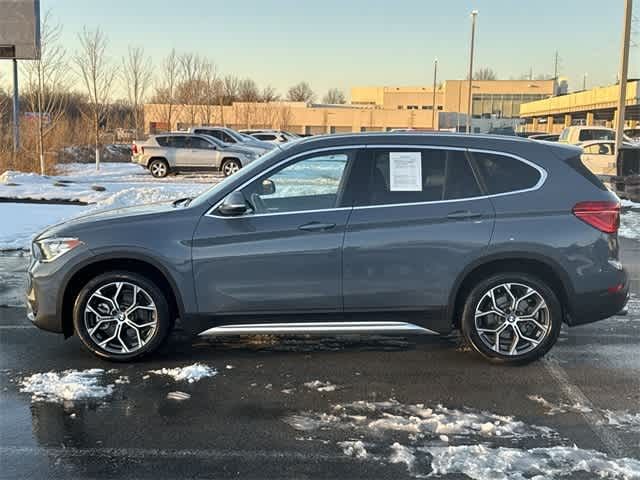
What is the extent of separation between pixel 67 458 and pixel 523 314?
3407mm

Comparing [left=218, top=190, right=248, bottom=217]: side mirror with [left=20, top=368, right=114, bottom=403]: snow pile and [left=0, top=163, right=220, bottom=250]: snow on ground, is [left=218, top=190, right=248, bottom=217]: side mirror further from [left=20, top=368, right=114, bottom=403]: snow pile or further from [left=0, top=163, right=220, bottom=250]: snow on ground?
[left=0, top=163, right=220, bottom=250]: snow on ground

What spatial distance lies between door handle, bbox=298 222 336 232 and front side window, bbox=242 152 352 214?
0.15 metres

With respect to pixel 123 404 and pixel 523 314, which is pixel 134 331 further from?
pixel 523 314

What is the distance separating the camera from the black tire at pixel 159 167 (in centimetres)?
2517

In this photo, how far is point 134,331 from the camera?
4.99 meters

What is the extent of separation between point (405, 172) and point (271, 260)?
125 cm

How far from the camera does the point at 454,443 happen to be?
146 inches

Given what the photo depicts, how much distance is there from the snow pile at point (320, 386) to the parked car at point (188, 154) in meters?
20.2

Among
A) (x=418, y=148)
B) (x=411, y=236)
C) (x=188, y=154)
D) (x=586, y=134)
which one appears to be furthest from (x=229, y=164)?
(x=411, y=236)

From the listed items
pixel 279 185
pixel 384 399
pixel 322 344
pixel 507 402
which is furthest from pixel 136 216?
pixel 507 402

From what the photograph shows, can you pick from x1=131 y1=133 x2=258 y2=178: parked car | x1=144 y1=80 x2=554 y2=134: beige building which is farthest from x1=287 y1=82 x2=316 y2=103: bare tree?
x1=131 y1=133 x2=258 y2=178: parked car

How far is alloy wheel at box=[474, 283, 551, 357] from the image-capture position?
4.93 m

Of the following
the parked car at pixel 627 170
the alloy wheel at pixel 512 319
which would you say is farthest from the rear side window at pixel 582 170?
the parked car at pixel 627 170

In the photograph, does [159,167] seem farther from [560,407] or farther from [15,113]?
[560,407]
